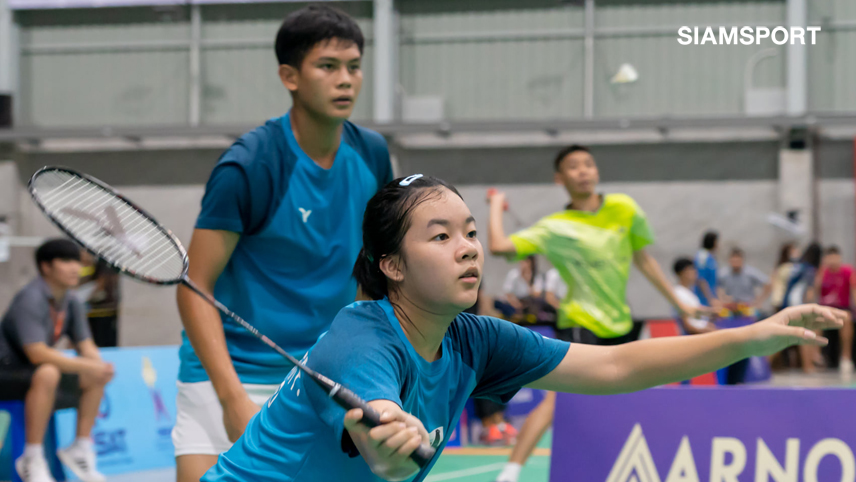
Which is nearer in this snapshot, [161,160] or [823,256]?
[823,256]

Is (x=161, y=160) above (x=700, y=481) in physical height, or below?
above

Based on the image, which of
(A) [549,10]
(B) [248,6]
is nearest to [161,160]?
(B) [248,6]

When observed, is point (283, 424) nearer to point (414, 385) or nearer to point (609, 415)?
→ point (414, 385)

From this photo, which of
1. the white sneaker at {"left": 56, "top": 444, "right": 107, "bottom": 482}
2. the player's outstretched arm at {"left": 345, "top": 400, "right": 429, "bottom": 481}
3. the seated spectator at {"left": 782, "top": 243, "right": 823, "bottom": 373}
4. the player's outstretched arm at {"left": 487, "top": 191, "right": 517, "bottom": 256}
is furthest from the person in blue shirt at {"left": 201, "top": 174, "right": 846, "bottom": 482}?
the seated spectator at {"left": 782, "top": 243, "right": 823, "bottom": 373}

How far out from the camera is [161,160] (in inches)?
661

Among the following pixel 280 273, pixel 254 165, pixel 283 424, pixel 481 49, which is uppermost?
pixel 481 49

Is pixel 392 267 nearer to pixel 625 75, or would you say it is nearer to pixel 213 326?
pixel 213 326

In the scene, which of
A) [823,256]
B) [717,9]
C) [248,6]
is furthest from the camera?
[248,6]

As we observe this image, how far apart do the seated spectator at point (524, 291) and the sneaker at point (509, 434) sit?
2.25 meters

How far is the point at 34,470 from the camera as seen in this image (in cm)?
539

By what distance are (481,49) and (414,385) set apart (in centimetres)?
1486

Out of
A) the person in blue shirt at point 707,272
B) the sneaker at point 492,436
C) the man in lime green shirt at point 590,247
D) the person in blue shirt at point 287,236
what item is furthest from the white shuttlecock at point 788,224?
the person in blue shirt at point 287,236

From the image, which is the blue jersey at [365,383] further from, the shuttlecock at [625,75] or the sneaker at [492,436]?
the shuttlecock at [625,75]

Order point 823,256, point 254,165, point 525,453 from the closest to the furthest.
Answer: point 254,165, point 525,453, point 823,256
